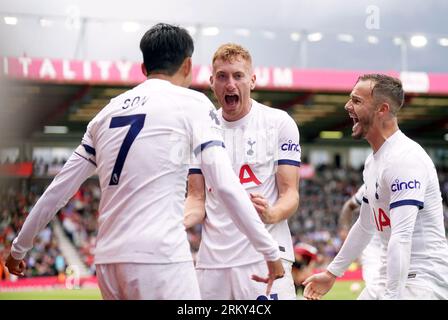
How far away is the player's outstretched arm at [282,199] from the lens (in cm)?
421

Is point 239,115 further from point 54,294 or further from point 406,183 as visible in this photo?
point 54,294

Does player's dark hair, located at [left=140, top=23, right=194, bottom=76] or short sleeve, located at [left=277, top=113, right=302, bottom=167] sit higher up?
player's dark hair, located at [left=140, top=23, right=194, bottom=76]

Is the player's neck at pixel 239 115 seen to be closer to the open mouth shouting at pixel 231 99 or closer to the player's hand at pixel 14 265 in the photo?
the open mouth shouting at pixel 231 99

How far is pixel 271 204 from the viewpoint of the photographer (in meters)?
4.57

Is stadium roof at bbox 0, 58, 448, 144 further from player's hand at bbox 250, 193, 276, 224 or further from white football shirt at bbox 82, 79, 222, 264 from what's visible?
white football shirt at bbox 82, 79, 222, 264

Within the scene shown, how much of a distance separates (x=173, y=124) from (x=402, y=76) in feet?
75.7

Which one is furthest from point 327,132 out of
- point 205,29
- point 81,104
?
point 205,29

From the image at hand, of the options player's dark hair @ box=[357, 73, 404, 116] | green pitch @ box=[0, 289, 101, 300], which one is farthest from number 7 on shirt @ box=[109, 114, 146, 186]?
green pitch @ box=[0, 289, 101, 300]

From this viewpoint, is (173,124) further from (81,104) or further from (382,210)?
(81,104)

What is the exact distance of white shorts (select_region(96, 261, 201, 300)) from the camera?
3.42m

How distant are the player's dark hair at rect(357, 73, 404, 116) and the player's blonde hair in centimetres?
75

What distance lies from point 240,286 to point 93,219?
842 inches

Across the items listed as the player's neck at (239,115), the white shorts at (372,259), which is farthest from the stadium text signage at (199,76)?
the player's neck at (239,115)

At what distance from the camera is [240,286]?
4.51 metres
